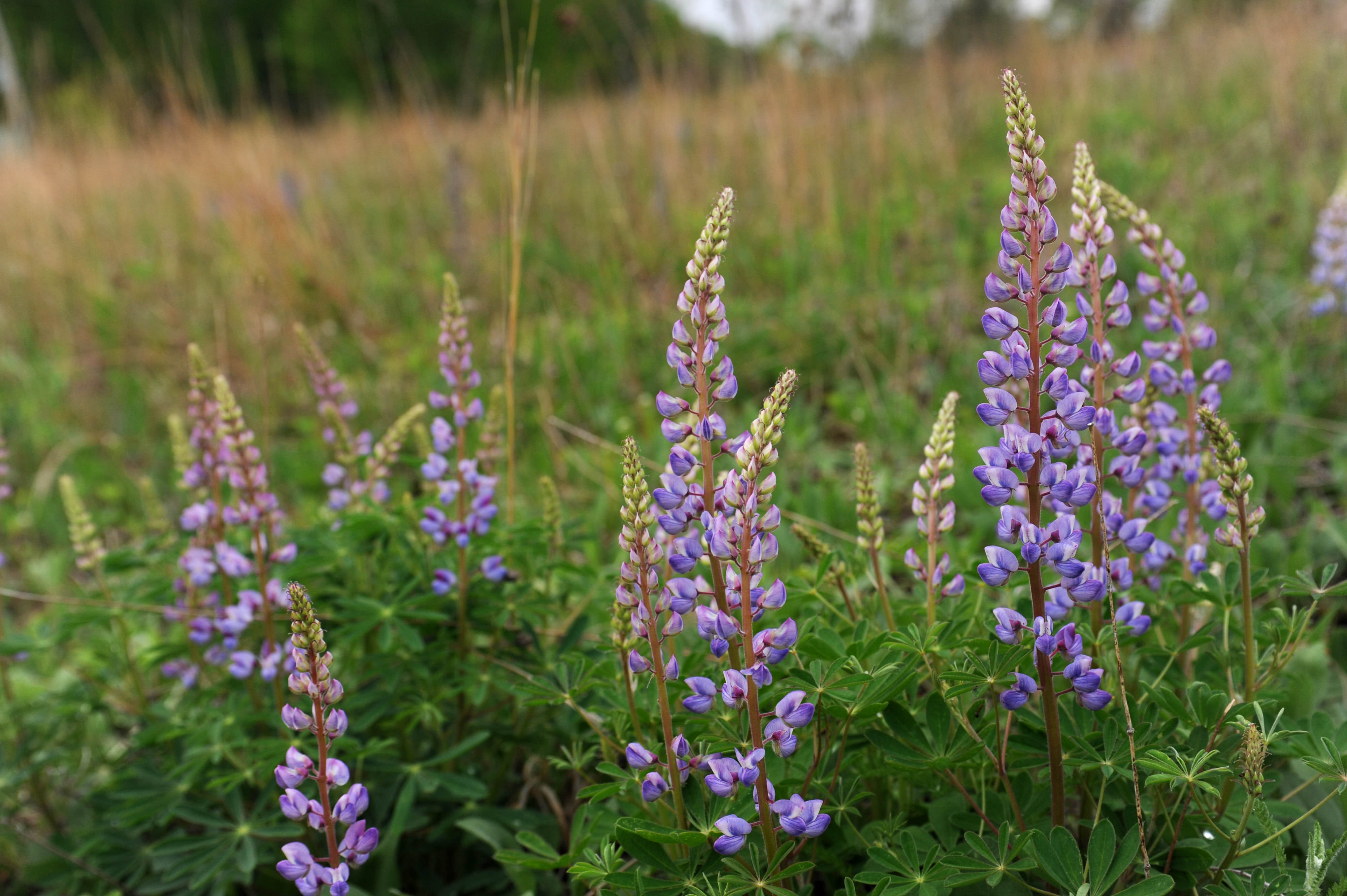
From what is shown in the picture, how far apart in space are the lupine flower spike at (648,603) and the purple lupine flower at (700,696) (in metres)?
0.03

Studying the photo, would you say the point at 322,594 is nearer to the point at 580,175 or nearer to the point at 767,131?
the point at 767,131

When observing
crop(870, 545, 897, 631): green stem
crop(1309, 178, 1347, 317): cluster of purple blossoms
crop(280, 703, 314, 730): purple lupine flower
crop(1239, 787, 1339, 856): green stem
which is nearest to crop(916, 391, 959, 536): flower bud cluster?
crop(870, 545, 897, 631): green stem

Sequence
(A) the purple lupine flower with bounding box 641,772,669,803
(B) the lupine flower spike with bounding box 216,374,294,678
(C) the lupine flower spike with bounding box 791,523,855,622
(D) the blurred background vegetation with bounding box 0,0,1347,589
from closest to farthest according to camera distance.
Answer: (A) the purple lupine flower with bounding box 641,772,669,803 < (C) the lupine flower spike with bounding box 791,523,855,622 < (B) the lupine flower spike with bounding box 216,374,294,678 < (D) the blurred background vegetation with bounding box 0,0,1347,589

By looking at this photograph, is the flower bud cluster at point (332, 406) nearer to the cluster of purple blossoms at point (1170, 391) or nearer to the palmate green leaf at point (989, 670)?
the palmate green leaf at point (989, 670)

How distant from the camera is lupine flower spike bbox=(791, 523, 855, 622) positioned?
1.54m

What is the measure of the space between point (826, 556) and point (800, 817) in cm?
47

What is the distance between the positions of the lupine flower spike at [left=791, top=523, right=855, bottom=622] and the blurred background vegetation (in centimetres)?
82

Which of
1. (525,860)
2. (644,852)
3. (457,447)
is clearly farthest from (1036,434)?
(457,447)

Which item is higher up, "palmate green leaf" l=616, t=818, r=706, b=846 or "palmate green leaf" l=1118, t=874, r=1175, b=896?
"palmate green leaf" l=616, t=818, r=706, b=846

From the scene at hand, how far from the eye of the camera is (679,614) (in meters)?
1.22

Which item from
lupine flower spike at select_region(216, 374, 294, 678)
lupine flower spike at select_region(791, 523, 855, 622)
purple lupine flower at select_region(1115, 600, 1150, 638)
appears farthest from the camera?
lupine flower spike at select_region(216, 374, 294, 678)

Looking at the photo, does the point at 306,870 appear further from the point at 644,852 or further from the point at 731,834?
the point at 731,834

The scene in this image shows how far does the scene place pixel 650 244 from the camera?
5.09m

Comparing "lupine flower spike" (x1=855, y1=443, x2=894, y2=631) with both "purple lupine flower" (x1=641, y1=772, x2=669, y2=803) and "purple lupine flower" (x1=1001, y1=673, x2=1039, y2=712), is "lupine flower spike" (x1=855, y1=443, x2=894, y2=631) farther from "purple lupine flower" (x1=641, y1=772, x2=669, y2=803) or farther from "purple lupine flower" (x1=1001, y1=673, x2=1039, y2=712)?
"purple lupine flower" (x1=641, y1=772, x2=669, y2=803)
